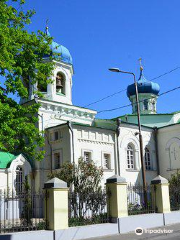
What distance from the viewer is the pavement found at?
37.6 ft

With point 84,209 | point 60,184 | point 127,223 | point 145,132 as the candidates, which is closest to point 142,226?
point 127,223


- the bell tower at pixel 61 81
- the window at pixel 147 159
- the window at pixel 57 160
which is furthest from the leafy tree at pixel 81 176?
the window at pixel 147 159

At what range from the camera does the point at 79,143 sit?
883 inches

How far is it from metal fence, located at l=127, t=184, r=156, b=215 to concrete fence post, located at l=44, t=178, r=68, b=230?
359 centimetres

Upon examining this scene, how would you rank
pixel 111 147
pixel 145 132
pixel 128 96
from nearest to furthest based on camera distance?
1. pixel 111 147
2. pixel 145 132
3. pixel 128 96

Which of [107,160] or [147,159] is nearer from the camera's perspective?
[107,160]

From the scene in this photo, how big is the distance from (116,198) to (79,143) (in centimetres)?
991

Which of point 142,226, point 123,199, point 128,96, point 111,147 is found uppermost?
point 128,96

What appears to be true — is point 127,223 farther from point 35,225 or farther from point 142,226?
point 35,225

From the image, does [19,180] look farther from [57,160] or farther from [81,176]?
[81,176]

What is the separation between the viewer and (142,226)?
44.2 ft

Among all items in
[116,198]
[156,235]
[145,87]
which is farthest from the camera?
[145,87]

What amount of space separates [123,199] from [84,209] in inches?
67.7

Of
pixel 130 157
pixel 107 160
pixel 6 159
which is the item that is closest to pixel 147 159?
pixel 130 157
